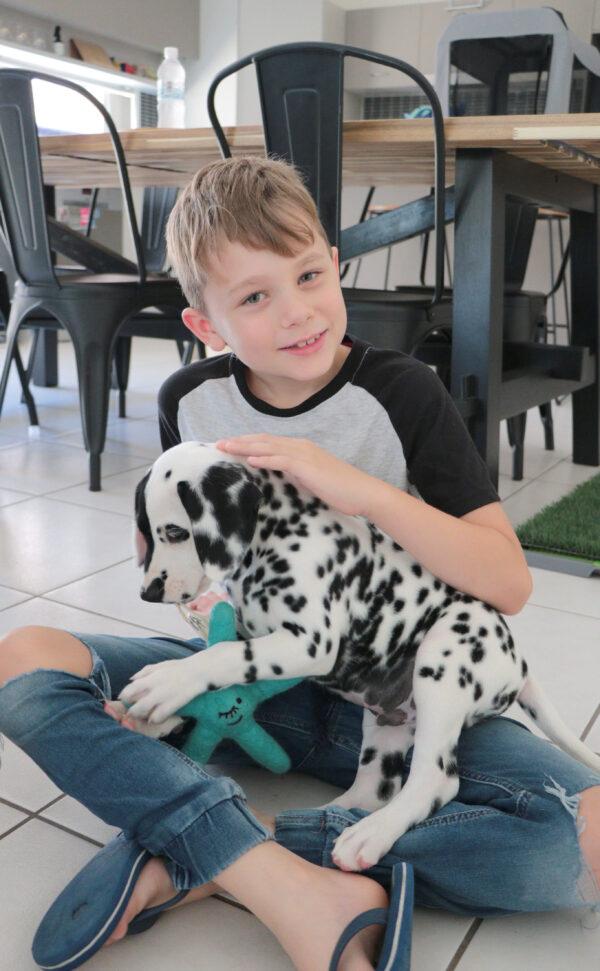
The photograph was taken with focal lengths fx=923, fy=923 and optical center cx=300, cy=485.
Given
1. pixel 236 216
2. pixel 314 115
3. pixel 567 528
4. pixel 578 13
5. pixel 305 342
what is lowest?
pixel 567 528

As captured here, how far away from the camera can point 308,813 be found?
3.41 feet

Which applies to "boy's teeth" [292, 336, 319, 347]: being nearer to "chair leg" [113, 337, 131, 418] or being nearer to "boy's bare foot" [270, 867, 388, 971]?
"boy's bare foot" [270, 867, 388, 971]

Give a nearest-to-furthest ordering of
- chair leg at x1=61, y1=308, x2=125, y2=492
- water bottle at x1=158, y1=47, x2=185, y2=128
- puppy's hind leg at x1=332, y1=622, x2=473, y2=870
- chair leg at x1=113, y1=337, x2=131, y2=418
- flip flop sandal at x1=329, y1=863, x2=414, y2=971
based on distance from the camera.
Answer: flip flop sandal at x1=329, y1=863, x2=414, y2=971, puppy's hind leg at x1=332, y1=622, x2=473, y2=870, chair leg at x1=61, y1=308, x2=125, y2=492, water bottle at x1=158, y1=47, x2=185, y2=128, chair leg at x1=113, y1=337, x2=131, y2=418

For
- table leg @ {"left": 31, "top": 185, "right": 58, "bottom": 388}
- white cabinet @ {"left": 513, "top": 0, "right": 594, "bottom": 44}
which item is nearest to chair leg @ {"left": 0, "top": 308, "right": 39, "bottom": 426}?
table leg @ {"left": 31, "top": 185, "right": 58, "bottom": 388}

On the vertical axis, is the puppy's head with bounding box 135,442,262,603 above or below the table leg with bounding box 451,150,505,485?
below

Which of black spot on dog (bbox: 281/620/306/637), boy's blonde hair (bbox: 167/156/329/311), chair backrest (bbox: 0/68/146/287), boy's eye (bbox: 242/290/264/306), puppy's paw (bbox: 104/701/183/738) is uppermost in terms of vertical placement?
chair backrest (bbox: 0/68/146/287)

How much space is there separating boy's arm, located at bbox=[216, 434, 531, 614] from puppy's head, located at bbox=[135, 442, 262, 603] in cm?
4

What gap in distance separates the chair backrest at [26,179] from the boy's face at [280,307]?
1621mm

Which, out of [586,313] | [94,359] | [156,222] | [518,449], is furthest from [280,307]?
[156,222]

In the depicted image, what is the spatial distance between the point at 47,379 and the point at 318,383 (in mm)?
3440

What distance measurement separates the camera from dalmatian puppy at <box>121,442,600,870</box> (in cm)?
100

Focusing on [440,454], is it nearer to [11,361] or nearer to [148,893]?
[148,893]

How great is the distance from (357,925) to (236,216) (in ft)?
2.67

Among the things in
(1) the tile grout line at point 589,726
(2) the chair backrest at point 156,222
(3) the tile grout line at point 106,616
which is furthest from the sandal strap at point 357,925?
(2) the chair backrest at point 156,222
